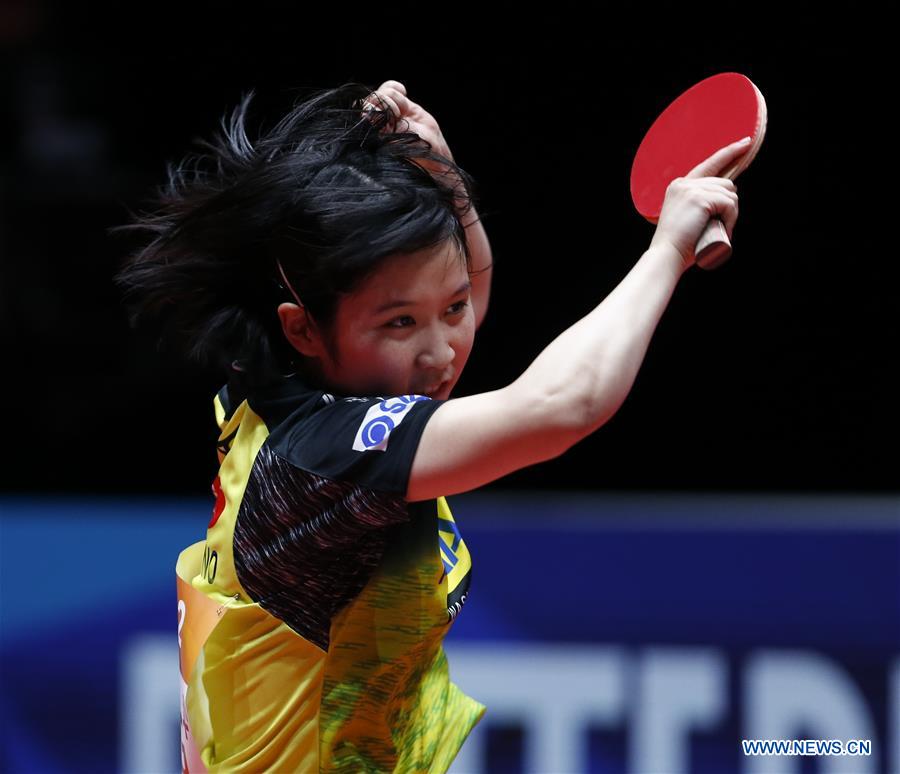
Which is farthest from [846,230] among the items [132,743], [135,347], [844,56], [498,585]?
[132,743]

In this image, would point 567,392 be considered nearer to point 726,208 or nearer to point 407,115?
point 726,208

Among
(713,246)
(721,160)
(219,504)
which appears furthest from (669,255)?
(219,504)

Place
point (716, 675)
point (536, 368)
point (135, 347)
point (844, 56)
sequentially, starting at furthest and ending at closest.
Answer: point (135, 347), point (844, 56), point (716, 675), point (536, 368)

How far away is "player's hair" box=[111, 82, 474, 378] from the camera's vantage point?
1.60 m

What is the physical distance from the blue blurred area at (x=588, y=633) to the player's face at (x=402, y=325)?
1.86m

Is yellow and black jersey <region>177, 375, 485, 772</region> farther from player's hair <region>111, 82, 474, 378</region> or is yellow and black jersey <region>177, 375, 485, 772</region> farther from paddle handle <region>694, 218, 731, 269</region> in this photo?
paddle handle <region>694, 218, 731, 269</region>

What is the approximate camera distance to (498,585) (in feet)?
11.3

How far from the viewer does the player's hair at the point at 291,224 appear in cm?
160

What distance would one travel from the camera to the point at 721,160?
1539 millimetres

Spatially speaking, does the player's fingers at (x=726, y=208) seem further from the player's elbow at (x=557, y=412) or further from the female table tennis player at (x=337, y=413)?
the player's elbow at (x=557, y=412)

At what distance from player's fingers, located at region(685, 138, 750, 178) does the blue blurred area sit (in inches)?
77.4

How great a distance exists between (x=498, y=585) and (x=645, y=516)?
42cm

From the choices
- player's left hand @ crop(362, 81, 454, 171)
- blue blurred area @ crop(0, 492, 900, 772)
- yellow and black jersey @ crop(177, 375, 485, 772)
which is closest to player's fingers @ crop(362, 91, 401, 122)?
player's left hand @ crop(362, 81, 454, 171)

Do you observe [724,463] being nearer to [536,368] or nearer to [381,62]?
[381,62]
